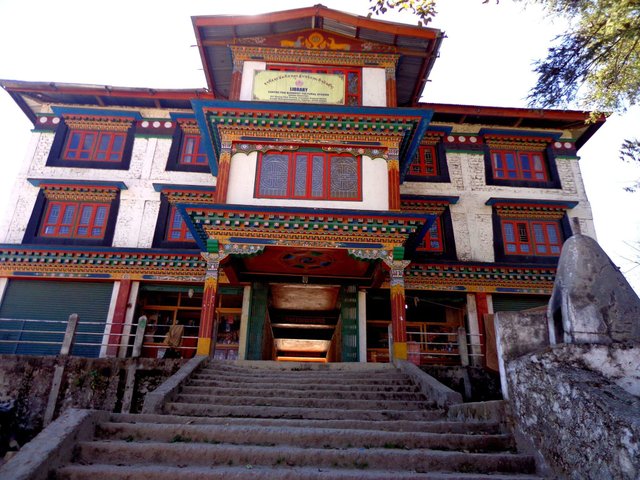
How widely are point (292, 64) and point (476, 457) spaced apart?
13802mm

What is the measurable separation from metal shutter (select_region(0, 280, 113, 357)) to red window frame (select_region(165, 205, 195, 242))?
8.96 ft

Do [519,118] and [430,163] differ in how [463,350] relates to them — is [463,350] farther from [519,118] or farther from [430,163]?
[519,118]

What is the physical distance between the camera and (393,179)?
512 inches

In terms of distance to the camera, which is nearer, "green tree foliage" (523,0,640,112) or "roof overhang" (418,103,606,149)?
"green tree foliage" (523,0,640,112)

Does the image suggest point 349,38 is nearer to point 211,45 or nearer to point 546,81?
point 211,45

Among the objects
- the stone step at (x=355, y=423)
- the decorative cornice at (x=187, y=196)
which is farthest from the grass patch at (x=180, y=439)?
the decorative cornice at (x=187, y=196)

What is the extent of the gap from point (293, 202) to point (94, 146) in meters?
10.0

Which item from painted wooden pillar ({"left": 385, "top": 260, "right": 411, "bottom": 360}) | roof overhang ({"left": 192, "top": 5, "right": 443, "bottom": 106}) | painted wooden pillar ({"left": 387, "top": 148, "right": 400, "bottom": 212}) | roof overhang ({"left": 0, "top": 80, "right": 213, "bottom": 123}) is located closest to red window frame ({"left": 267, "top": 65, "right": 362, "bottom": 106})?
roof overhang ({"left": 192, "top": 5, "right": 443, "bottom": 106})

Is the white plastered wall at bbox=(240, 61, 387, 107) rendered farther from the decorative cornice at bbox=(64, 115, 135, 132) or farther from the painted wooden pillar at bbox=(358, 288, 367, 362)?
the painted wooden pillar at bbox=(358, 288, 367, 362)

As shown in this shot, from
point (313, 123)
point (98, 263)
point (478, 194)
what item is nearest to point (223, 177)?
point (313, 123)

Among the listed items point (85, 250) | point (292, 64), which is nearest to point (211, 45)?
point (292, 64)

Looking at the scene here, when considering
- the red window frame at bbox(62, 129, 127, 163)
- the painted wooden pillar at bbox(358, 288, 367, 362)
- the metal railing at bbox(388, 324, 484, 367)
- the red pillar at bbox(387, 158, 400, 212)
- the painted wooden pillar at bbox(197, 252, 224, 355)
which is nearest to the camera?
the painted wooden pillar at bbox(197, 252, 224, 355)

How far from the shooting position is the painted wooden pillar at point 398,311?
10.7 metres

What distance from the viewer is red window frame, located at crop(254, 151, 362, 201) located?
12766 millimetres
